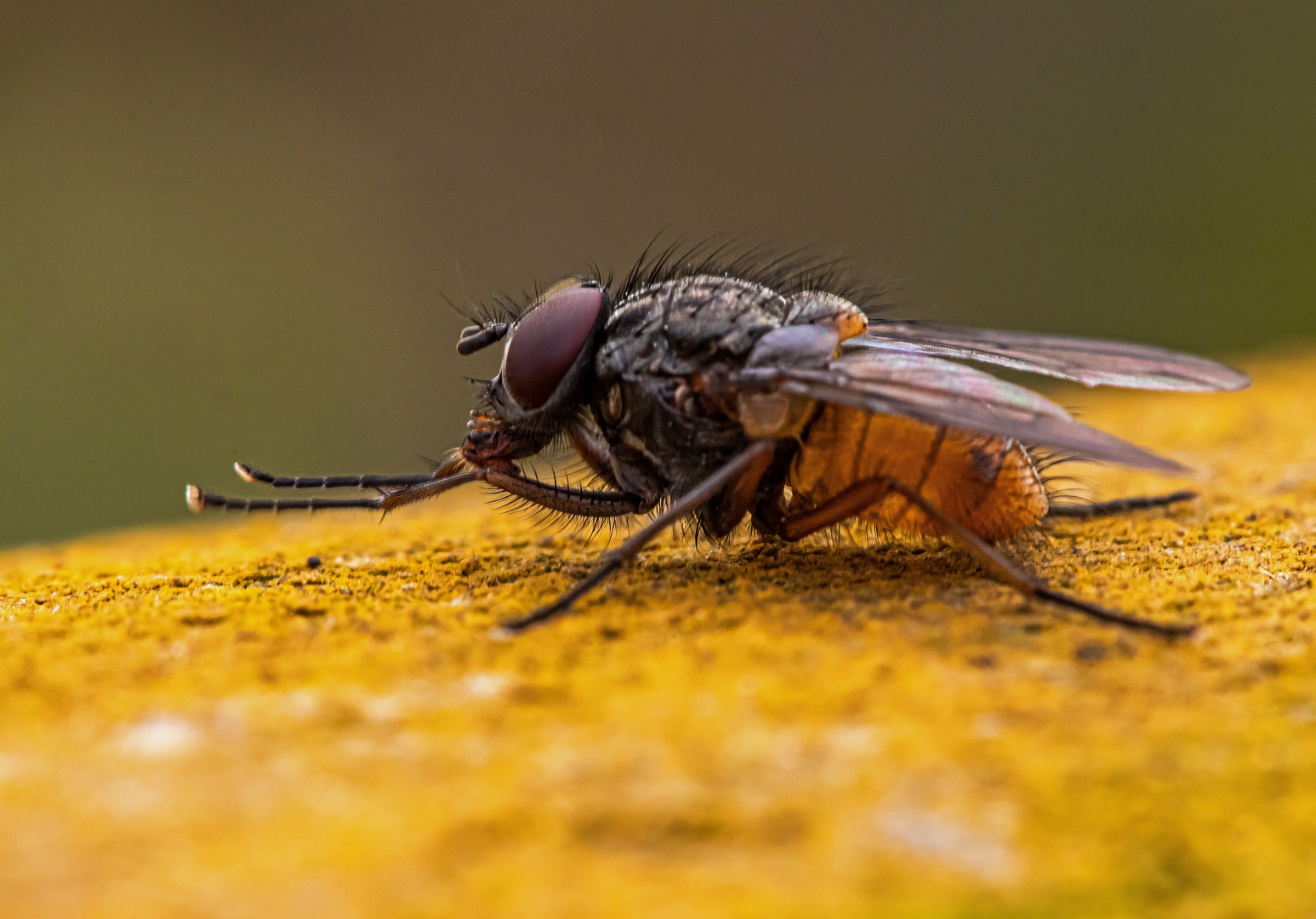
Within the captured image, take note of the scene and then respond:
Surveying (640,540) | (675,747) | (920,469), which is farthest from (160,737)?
(920,469)

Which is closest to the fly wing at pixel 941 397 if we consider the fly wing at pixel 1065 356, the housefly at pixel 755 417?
the housefly at pixel 755 417

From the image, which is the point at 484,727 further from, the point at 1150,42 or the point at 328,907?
the point at 1150,42

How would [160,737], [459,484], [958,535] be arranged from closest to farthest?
1. [160,737]
2. [958,535]
3. [459,484]

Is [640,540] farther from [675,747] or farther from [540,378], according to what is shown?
[675,747]

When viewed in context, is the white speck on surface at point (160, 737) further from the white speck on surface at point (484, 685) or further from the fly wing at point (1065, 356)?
the fly wing at point (1065, 356)

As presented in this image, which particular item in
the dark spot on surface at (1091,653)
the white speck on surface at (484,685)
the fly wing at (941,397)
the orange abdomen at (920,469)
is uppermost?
the fly wing at (941,397)

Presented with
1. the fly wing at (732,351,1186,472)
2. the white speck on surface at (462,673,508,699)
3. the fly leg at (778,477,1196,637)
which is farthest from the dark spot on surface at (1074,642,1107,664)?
the white speck on surface at (462,673,508,699)
